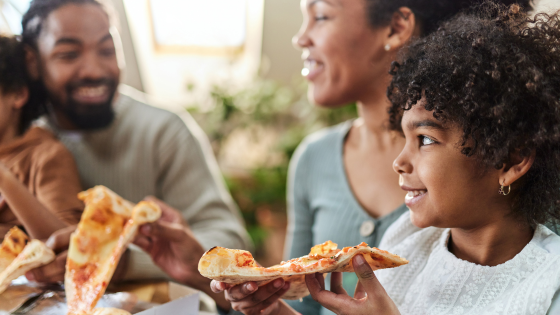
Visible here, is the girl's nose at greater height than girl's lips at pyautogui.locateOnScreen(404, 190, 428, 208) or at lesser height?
greater

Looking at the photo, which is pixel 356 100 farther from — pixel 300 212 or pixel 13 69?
pixel 13 69

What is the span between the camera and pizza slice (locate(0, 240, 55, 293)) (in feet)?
2.61

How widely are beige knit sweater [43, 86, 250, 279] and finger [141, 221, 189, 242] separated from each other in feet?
0.69

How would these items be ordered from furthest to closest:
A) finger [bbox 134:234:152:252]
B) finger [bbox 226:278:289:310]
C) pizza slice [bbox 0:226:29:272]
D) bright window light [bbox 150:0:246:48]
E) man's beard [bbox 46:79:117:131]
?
bright window light [bbox 150:0:246:48]
man's beard [bbox 46:79:117:131]
finger [bbox 134:234:152:252]
pizza slice [bbox 0:226:29:272]
finger [bbox 226:278:289:310]

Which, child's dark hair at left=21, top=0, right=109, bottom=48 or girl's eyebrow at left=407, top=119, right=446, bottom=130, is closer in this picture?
girl's eyebrow at left=407, top=119, right=446, bottom=130

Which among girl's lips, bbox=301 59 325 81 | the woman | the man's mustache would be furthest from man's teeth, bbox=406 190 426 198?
the man's mustache

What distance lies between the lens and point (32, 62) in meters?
0.97

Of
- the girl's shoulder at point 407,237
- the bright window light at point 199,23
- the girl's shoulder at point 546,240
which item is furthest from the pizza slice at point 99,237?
the bright window light at point 199,23

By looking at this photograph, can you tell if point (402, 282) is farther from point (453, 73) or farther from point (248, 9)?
point (248, 9)

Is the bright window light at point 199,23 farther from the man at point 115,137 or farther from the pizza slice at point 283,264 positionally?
the pizza slice at point 283,264

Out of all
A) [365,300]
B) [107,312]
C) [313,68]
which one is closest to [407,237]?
[365,300]

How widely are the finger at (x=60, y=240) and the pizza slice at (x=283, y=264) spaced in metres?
0.41

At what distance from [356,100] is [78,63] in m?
0.66

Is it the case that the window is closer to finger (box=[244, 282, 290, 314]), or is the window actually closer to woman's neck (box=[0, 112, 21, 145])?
woman's neck (box=[0, 112, 21, 145])
